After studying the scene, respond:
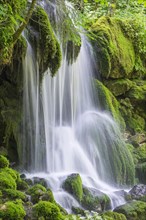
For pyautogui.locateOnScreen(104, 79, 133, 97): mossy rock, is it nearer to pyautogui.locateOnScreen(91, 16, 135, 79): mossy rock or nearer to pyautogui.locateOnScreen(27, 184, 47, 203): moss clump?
pyautogui.locateOnScreen(91, 16, 135, 79): mossy rock

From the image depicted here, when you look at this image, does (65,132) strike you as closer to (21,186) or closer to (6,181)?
(21,186)

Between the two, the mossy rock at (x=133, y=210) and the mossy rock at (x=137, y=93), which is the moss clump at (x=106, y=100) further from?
the mossy rock at (x=133, y=210)

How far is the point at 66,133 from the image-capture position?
7.77 m

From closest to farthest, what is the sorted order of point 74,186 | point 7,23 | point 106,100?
1. point 7,23
2. point 74,186
3. point 106,100

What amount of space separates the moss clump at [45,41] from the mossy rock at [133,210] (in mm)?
2768

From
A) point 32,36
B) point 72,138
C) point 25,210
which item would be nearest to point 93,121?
point 72,138

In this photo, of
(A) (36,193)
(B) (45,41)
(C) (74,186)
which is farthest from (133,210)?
(B) (45,41)

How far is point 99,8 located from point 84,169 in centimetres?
872

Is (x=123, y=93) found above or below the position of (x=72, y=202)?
above

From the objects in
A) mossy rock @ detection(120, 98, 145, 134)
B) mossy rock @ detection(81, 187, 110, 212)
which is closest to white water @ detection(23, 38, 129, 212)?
mossy rock @ detection(81, 187, 110, 212)

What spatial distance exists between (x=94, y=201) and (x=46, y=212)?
1.96 metres

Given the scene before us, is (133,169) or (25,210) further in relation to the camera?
(133,169)

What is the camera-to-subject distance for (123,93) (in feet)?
34.6

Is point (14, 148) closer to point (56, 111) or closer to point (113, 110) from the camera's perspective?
point (56, 111)
